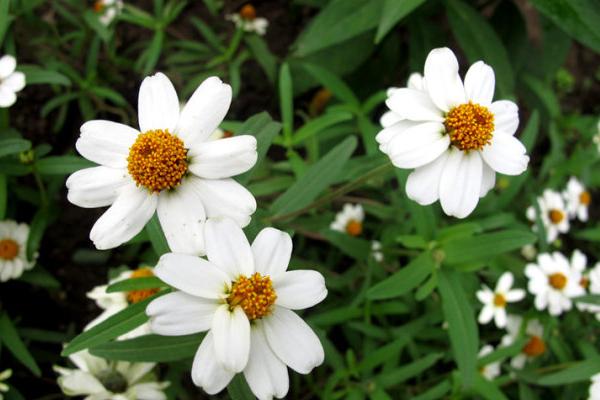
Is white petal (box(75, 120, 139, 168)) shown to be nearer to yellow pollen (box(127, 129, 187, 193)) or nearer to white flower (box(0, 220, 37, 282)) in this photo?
yellow pollen (box(127, 129, 187, 193))

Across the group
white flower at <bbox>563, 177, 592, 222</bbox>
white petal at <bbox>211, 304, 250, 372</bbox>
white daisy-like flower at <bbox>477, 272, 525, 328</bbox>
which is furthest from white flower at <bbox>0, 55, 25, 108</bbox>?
white flower at <bbox>563, 177, 592, 222</bbox>

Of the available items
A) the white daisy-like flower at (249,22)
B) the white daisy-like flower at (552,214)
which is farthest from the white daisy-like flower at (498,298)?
the white daisy-like flower at (249,22)

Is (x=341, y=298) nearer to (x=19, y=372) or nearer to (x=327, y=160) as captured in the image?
(x=327, y=160)

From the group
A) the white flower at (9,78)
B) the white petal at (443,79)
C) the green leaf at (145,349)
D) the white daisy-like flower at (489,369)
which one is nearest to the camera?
the white petal at (443,79)

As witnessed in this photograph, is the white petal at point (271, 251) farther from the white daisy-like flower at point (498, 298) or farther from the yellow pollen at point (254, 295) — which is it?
the white daisy-like flower at point (498, 298)

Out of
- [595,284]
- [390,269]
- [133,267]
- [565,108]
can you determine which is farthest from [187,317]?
[565,108]
